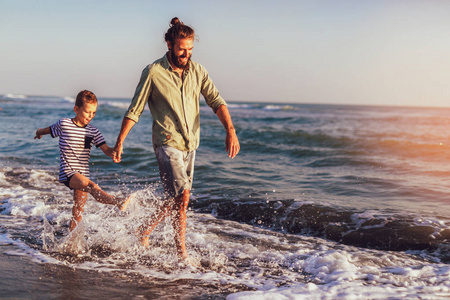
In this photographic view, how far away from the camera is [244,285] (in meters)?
3.70

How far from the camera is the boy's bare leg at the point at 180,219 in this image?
405 centimetres

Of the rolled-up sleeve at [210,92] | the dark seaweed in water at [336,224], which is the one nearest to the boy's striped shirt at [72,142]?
the rolled-up sleeve at [210,92]

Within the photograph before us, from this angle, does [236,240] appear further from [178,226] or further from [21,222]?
[21,222]

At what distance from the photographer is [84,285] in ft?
11.3

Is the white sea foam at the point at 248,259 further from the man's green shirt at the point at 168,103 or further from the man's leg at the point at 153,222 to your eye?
the man's green shirt at the point at 168,103

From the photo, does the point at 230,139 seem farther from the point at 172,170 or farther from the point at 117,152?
the point at 117,152

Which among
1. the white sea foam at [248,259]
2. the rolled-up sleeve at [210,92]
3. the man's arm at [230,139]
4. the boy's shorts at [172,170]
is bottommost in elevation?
the white sea foam at [248,259]

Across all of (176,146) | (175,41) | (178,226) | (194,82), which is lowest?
(178,226)

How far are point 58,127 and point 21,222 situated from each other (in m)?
2.01

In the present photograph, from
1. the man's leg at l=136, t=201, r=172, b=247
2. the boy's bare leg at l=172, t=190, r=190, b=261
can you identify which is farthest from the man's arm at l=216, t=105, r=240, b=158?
the man's leg at l=136, t=201, r=172, b=247

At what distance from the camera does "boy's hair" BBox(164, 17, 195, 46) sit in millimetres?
3854

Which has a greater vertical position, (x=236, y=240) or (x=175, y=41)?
(x=175, y=41)

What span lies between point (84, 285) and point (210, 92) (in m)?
2.14

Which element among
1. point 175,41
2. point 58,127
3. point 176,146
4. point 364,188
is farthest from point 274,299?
point 364,188
